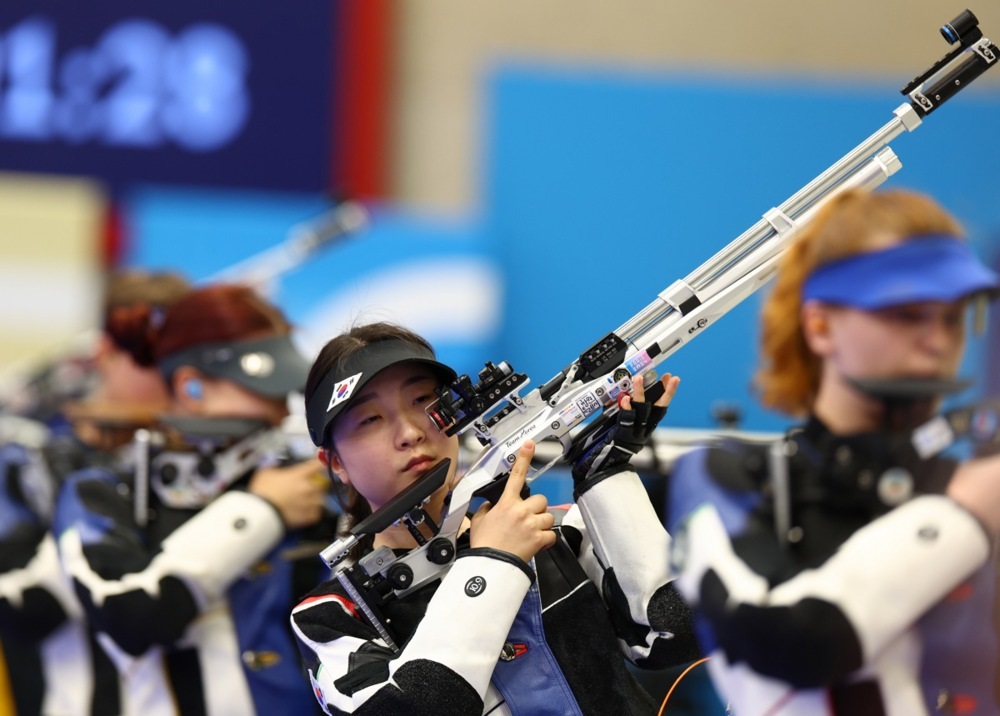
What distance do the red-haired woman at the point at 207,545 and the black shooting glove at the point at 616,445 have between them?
0.92m

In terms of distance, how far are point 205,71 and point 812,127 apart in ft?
14.7

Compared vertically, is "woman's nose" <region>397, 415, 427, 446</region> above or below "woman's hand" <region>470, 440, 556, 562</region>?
above

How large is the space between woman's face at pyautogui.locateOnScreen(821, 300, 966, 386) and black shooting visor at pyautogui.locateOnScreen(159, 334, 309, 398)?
149cm

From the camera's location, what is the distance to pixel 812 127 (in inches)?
138

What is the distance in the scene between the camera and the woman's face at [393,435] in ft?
6.25

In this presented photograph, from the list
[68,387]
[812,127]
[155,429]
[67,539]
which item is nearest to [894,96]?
[812,127]

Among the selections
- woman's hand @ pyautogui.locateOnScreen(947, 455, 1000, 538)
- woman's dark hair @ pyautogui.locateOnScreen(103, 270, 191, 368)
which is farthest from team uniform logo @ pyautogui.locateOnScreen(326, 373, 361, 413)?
woman's dark hair @ pyautogui.locateOnScreen(103, 270, 191, 368)

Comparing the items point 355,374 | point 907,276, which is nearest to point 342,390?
point 355,374

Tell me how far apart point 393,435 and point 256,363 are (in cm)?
94

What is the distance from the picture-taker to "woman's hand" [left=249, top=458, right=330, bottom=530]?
2658 millimetres

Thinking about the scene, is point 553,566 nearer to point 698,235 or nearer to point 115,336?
point 698,235

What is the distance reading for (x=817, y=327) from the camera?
147 cm

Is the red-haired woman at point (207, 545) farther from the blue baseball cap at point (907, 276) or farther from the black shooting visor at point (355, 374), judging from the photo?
the blue baseball cap at point (907, 276)

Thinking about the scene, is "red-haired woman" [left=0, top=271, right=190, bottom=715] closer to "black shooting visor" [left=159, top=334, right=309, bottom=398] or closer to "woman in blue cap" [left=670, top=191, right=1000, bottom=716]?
"black shooting visor" [left=159, top=334, right=309, bottom=398]
